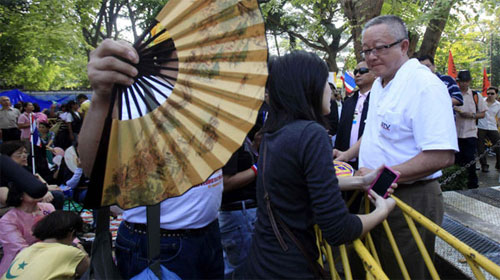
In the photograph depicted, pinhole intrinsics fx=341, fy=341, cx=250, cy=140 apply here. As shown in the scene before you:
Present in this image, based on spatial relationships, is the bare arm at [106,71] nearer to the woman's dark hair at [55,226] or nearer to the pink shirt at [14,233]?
the woman's dark hair at [55,226]

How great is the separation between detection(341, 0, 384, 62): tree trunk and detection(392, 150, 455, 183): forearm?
4.57m

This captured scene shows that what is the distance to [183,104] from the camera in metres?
1.14


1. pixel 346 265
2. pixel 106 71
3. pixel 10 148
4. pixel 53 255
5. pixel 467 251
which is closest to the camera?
pixel 106 71

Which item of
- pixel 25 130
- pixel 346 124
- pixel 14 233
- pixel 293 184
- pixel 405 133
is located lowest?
pixel 14 233

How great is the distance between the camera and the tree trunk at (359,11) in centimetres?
597

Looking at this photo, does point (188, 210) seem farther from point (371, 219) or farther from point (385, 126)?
point (385, 126)

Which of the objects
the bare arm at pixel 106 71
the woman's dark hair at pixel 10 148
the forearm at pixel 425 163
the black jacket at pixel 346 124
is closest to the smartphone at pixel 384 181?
the forearm at pixel 425 163

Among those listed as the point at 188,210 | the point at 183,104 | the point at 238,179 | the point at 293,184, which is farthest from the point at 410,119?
the point at 183,104

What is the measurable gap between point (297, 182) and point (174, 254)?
2.50ft

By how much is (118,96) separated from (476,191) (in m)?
6.10

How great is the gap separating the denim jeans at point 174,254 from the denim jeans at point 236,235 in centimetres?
68

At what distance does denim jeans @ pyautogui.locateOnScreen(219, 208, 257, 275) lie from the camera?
8.61ft

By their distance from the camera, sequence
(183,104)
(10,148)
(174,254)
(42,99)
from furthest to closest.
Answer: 1. (42,99)
2. (10,148)
3. (174,254)
4. (183,104)

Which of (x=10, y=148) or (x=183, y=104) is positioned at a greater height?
(x=183, y=104)
